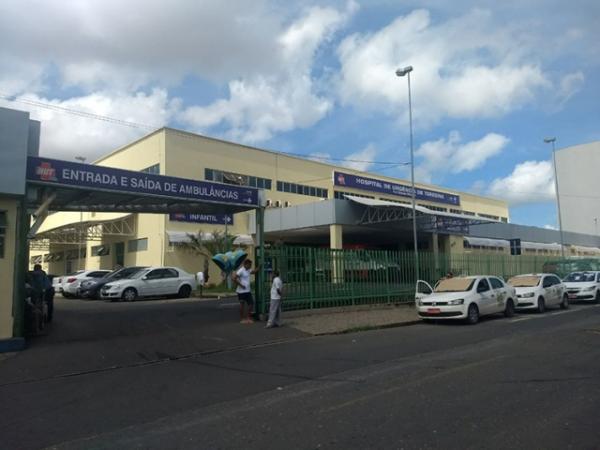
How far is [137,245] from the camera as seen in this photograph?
3591cm

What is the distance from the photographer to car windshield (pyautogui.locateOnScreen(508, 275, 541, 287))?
63.4 ft

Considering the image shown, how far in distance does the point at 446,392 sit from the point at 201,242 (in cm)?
2626

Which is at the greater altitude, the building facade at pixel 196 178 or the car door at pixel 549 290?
the building facade at pixel 196 178

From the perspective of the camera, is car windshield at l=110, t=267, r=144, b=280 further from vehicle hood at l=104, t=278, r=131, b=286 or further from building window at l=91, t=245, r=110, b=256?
building window at l=91, t=245, r=110, b=256

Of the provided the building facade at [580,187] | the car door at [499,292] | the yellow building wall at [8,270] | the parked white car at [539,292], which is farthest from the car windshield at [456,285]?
the building facade at [580,187]

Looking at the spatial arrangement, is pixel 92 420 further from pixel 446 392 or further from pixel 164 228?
pixel 164 228

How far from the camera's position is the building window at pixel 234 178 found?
36.0 metres

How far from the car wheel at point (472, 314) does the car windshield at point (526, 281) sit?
4.82 m

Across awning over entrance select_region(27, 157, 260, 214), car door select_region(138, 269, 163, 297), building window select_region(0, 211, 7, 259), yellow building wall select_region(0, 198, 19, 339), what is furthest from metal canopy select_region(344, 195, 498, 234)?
building window select_region(0, 211, 7, 259)

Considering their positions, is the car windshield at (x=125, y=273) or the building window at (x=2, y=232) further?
the car windshield at (x=125, y=273)

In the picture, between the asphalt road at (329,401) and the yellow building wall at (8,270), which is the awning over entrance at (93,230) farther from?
the asphalt road at (329,401)

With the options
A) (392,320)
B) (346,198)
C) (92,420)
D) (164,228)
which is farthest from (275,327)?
(164,228)

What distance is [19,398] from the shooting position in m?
7.36

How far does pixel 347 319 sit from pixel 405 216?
17.2 metres
